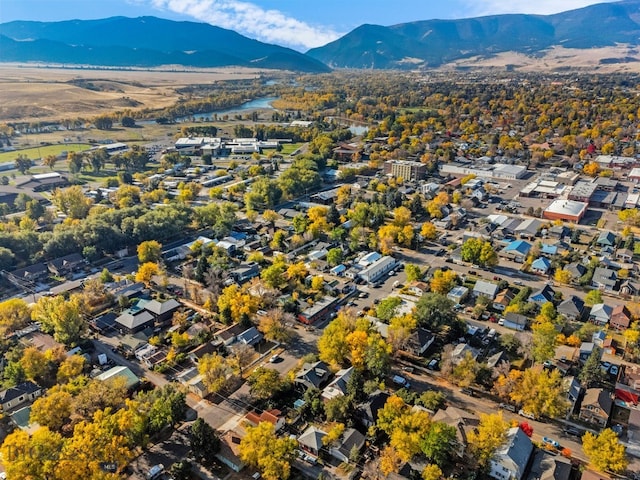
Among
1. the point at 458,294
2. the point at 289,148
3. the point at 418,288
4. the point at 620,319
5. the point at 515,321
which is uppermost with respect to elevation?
the point at 289,148

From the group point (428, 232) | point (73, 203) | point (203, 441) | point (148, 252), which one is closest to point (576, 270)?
point (428, 232)

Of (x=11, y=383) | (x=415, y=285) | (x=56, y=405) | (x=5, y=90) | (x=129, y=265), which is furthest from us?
(x=5, y=90)

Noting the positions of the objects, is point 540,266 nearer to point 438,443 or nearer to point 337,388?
point 337,388

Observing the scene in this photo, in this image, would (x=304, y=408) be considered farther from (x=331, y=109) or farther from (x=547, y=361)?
(x=331, y=109)

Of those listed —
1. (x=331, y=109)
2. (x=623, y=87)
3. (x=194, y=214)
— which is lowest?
(x=194, y=214)

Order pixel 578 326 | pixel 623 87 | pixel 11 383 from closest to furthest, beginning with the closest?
pixel 11 383
pixel 578 326
pixel 623 87

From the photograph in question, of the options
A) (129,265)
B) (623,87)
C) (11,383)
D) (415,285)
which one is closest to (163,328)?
(11,383)

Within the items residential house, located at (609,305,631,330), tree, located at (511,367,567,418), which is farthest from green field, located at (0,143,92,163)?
residential house, located at (609,305,631,330)
